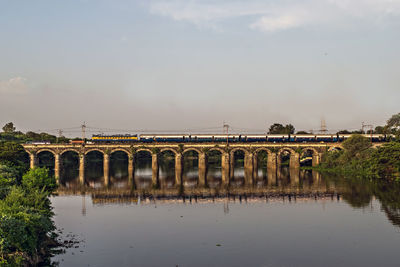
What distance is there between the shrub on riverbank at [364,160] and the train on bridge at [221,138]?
401 inches

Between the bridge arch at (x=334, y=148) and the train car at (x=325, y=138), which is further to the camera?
the train car at (x=325, y=138)

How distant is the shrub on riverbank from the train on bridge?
33.4 feet

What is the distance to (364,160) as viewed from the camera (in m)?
95.1

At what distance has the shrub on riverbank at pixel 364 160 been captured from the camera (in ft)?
274

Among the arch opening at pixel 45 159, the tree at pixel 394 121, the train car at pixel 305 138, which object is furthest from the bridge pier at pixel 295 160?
the arch opening at pixel 45 159

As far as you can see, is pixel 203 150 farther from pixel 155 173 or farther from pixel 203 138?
pixel 155 173

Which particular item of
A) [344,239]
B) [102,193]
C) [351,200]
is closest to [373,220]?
[344,239]

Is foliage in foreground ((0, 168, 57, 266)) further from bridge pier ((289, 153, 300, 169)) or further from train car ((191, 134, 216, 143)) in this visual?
bridge pier ((289, 153, 300, 169))

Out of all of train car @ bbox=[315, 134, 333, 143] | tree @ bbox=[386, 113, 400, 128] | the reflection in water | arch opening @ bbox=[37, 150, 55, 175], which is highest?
tree @ bbox=[386, 113, 400, 128]

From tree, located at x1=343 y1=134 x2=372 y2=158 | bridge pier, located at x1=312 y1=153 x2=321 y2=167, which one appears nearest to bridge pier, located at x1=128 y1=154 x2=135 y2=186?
bridge pier, located at x1=312 y1=153 x2=321 y2=167

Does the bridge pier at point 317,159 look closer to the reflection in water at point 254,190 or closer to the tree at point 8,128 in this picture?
the reflection in water at point 254,190

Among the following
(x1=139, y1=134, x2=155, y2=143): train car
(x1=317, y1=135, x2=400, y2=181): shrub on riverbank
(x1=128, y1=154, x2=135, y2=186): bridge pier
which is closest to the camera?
(x1=317, y1=135, x2=400, y2=181): shrub on riverbank

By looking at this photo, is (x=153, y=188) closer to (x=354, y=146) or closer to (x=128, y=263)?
(x=128, y=263)

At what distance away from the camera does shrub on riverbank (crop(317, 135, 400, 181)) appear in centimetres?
8338
